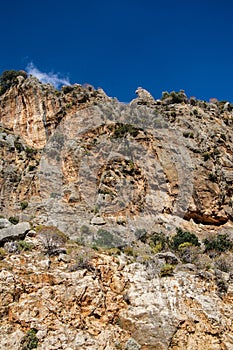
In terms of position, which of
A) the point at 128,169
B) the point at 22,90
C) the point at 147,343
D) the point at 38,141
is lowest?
the point at 147,343

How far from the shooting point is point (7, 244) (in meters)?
23.2

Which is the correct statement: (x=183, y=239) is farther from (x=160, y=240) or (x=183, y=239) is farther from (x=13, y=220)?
(x=13, y=220)

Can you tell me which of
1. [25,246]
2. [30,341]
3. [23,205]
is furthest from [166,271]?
[23,205]

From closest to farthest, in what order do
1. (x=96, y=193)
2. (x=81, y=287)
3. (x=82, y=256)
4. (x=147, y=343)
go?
(x=147, y=343), (x=81, y=287), (x=82, y=256), (x=96, y=193)

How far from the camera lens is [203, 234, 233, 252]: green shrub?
31.5 m

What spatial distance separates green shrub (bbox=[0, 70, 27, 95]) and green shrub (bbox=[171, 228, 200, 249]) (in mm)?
34175

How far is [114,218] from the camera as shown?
110 feet

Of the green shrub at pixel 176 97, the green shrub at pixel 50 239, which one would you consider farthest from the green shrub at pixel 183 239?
the green shrub at pixel 176 97

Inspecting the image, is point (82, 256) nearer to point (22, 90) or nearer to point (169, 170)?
point (169, 170)

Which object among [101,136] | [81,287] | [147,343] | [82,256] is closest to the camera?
[147,343]

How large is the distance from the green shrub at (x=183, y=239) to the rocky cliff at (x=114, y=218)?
0.90 feet

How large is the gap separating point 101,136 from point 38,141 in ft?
29.8

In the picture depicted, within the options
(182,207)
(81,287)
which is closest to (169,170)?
(182,207)

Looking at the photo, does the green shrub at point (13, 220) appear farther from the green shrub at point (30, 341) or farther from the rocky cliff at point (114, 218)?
the green shrub at point (30, 341)
